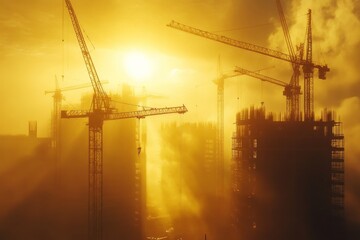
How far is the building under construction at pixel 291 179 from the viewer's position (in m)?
53.7

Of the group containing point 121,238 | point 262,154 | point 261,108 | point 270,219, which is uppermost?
point 261,108

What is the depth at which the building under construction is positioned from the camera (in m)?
53.7

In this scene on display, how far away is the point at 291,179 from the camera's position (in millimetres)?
53844

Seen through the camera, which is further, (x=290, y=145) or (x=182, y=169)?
(x=182, y=169)

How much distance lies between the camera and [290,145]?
53969mm

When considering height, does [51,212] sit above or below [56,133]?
below

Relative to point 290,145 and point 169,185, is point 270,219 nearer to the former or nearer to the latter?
point 290,145

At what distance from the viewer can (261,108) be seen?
55.7 metres

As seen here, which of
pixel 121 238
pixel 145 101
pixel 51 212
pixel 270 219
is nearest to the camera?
pixel 270 219

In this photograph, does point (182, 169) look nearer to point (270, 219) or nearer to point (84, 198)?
point (84, 198)

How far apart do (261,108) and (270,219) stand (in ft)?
47.7

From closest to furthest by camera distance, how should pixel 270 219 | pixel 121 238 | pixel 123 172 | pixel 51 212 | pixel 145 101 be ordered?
pixel 270 219
pixel 121 238
pixel 51 212
pixel 123 172
pixel 145 101

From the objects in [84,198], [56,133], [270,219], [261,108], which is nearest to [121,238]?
[84,198]

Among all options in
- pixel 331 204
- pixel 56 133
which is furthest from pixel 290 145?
pixel 56 133
